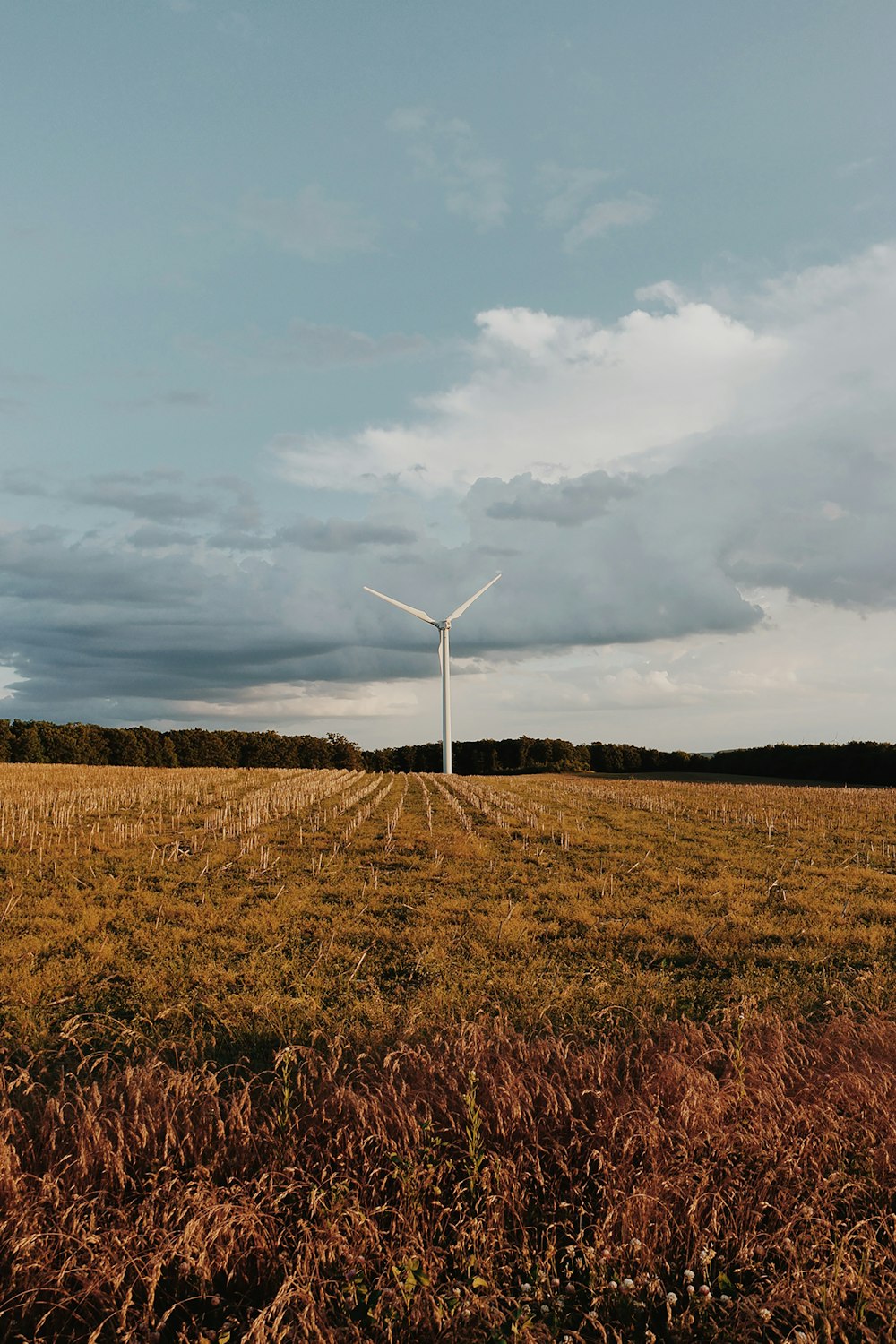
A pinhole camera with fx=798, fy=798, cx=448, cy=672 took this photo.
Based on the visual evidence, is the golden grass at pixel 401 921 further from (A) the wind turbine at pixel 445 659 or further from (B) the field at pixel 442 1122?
(A) the wind turbine at pixel 445 659

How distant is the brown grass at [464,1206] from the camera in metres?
5.88

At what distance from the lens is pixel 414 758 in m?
166

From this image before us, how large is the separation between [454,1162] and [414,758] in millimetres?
159136

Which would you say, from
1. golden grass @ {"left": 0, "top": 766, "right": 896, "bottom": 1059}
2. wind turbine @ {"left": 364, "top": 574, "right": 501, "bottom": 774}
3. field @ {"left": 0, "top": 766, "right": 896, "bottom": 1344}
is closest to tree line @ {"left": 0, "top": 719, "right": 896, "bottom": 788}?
wind turbine @ {"left": 364, "top": 574, "right": 501, "bottom": 774}

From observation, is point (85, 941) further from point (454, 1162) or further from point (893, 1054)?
point (893, 1054)

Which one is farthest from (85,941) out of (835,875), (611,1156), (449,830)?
(835,875)

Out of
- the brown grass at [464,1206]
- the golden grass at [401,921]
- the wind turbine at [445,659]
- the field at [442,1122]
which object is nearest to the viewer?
the brown grass at [464,1206]

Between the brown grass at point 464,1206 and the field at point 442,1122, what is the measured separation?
0.03m

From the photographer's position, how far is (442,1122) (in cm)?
787

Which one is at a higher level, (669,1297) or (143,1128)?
(143,1128)

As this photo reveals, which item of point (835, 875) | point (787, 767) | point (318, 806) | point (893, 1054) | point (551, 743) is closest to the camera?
point (893, 1054)

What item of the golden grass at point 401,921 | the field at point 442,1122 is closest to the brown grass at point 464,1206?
the field at point 442,1122

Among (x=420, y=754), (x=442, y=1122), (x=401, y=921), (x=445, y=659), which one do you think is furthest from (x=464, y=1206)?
(x=420, y=754)

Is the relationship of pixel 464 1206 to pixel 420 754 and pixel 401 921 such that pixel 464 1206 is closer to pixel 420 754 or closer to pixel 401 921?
pixel 401 921
